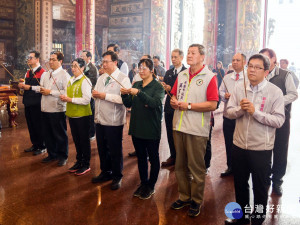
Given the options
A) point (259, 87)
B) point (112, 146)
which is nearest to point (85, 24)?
point (112, 146)

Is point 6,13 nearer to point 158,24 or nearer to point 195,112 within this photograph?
point 158,24

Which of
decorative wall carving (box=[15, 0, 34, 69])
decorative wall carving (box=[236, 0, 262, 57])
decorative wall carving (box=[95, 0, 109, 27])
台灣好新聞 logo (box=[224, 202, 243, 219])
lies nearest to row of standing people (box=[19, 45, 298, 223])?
台灣好新聞 logo (box=[224, 202, 243, 219])

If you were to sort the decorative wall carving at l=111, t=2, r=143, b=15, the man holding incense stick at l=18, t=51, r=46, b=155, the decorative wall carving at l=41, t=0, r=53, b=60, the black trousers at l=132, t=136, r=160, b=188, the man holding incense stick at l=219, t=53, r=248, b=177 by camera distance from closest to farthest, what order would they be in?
the black trousers at l=132, t=136, r=160, b=188 → the man holding incense stick at l=219, t=53, r=248, b=177 → the man holding incense stick at l=18, t=51, r=46, b=155 → the decorative wall carving at l=41, t=0, r=53, b=60 → the decorative wall carving at l=111, t=2, r=143, b=15

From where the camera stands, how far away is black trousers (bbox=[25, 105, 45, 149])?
4.64m

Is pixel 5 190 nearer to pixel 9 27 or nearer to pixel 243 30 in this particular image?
pixel 9 27

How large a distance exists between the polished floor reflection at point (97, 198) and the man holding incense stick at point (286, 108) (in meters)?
0.25

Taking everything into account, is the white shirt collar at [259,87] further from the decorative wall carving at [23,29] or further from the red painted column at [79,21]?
the decorative wall carving at [23,29]

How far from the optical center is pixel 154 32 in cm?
1497

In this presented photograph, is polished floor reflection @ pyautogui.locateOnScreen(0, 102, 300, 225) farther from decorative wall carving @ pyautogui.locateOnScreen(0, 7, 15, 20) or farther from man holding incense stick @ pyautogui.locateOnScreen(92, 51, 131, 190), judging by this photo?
decorative wall carving @ pyautogui.locateOnScreen(0, 7, 15, 20)

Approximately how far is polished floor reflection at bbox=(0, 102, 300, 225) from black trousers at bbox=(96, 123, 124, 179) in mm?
258

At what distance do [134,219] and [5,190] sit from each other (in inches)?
63.9

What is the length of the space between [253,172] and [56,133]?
277 centimetres

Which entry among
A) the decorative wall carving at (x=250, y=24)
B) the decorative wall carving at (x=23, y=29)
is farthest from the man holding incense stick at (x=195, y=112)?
the decorative wall carving at (x=250, y=24)

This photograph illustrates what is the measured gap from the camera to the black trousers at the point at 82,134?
3.72 meters
